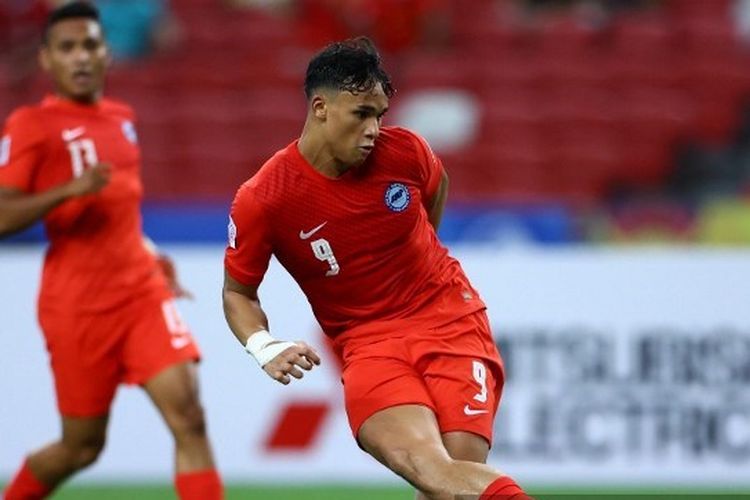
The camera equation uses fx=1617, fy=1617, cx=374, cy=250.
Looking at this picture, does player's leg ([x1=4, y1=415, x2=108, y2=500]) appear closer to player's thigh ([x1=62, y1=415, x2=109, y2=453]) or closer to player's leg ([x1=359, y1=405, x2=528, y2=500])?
player's thigh ([x1=62, y1=415, x2=109, y2=453])

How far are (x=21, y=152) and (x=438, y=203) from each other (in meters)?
1.93

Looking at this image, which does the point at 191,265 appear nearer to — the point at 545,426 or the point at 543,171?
the point at 545,426

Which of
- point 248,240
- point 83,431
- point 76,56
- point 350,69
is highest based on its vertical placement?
point 76,56

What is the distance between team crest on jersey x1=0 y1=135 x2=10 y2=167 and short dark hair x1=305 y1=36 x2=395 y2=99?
192 cm

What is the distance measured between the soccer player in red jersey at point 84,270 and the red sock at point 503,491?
2.08m

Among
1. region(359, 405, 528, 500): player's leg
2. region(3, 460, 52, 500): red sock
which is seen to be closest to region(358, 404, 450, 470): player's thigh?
region(359, 405, 528, 500): player's leg

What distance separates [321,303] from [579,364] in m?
3.63

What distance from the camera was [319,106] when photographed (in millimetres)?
5625

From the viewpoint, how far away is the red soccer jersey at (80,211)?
7008mm

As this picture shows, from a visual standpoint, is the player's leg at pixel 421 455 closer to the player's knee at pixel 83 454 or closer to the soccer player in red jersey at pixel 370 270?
the soccer player in red jersey at pixel 370 270

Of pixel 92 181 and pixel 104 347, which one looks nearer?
pixel 92 181

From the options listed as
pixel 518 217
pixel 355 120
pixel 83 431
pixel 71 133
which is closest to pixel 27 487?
pixel 83 431

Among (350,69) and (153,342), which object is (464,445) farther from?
(153,342)

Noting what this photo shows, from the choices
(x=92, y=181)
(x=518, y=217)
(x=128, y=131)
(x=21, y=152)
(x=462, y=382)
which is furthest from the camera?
(x=518, y=217)
